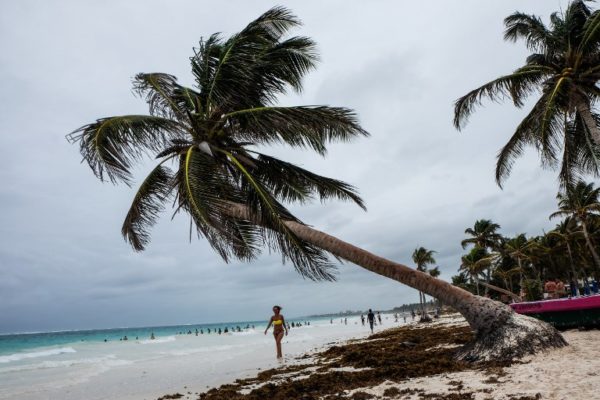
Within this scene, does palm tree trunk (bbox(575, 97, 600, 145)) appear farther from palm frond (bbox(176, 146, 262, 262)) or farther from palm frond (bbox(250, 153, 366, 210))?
palm frond (bbox(176, 146, 262, 262))

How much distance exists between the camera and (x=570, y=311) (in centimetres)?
1025

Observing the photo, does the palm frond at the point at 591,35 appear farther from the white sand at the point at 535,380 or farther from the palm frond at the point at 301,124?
the white sand at the point at 535,380

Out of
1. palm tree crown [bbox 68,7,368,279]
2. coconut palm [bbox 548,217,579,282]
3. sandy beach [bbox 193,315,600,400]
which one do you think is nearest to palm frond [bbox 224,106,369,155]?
palm tree crown [bbox 68,7,368,279]

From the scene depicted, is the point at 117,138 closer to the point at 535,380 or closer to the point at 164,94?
the point at 164,94

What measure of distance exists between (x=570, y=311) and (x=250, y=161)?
355 inches

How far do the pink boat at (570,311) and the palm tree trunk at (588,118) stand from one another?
12.9 feet

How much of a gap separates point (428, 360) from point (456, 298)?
1.35 meters

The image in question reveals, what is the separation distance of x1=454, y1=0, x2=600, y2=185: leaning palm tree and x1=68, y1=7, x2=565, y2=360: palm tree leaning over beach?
546 centimetres

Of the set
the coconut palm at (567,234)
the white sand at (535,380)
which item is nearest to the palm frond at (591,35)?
the white sand at (535,380)

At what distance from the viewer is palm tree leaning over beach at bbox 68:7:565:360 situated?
7.42m

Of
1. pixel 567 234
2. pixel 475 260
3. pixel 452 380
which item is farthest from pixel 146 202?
pixel 475 260

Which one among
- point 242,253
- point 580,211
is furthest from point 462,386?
point 580,211

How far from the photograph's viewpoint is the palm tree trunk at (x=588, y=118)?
32.6 feet

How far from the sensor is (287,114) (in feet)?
28.1
